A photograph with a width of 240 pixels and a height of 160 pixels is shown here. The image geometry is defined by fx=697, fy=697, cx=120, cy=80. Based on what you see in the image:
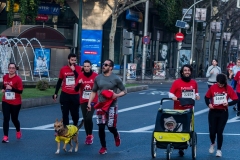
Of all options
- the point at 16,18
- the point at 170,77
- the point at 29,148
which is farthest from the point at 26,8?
the point at 29,148

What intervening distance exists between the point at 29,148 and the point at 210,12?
174 ft

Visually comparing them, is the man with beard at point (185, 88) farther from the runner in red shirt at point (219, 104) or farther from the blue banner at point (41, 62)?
the blue banner at point (41, 62)

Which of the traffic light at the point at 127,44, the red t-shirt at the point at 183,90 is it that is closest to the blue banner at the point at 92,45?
the traffic light at the point at 127,44

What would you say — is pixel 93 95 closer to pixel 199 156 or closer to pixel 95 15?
pixel 199 156

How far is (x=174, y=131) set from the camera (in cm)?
1212

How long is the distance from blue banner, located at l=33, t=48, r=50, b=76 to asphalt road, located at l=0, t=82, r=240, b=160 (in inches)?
547

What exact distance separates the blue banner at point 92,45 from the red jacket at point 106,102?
134 feet

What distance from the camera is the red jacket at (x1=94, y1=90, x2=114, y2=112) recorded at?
12.8 metres

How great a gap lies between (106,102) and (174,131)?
150 cm

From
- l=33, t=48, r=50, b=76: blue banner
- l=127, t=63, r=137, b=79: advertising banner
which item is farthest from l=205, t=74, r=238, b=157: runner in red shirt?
l=127, t=63, r=137, b=79: advertising banner

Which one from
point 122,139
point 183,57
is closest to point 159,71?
point 183,57

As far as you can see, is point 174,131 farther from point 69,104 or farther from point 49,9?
point 49,9

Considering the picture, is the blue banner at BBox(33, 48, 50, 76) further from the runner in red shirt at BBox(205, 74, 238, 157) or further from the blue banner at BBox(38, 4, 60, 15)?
the runner in red shirt at BBox(205, 74, 238, 157)

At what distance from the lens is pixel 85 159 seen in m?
12.5
